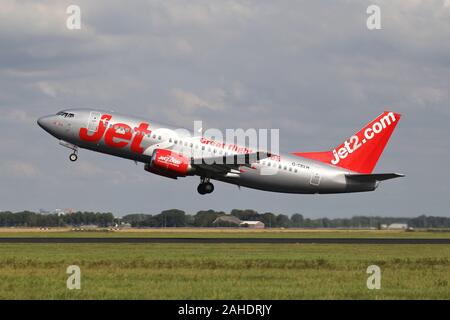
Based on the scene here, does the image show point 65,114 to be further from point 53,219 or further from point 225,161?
point 53,219

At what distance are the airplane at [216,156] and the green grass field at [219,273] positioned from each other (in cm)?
1289

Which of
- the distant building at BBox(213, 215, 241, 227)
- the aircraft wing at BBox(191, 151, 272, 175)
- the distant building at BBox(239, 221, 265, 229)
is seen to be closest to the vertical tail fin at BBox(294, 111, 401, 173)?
the aircraft wing at BBox(191, 151, 272, 175)

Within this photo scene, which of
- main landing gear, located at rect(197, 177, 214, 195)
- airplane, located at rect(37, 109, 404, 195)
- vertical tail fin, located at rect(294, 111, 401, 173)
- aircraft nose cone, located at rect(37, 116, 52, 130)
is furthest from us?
vertical tail fin, located at rect(294, 111, 401, 173)

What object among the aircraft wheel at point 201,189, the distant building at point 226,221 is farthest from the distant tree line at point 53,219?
the aircraft wheel at point 201,189

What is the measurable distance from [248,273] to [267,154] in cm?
3115

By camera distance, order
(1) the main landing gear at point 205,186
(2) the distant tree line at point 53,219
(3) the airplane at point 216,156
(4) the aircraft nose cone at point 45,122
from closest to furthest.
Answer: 1. (3) the airplane at point 216,156
2. (4) the aircraft nose cone at point 45,122
3. (1) the main landing gear at point 205,186
4. (2) the distant tree line at point 53,219

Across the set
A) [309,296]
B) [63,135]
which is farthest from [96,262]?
[63,135]

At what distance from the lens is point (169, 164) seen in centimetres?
6612

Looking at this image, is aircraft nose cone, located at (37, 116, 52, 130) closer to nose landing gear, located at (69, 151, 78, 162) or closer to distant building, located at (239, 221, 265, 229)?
nose landing gear, located at (69, 151, 78, 162)

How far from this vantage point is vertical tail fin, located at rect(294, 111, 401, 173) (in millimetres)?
77000

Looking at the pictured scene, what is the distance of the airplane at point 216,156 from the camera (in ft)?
214

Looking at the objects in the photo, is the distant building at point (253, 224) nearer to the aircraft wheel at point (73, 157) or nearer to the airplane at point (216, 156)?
the airplane at point (216, 156)
